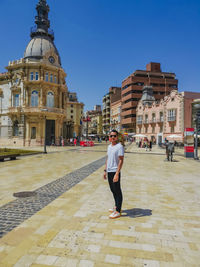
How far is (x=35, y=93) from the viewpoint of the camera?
3444 centimetres

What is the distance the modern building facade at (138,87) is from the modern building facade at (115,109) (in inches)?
181

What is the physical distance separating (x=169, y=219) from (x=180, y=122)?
39.2 m

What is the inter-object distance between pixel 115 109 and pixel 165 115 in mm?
34323

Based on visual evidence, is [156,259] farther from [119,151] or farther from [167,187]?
[167,187]

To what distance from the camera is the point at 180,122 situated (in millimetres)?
40406

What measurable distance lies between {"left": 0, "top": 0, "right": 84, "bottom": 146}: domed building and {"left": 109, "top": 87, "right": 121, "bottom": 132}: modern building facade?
124 feet

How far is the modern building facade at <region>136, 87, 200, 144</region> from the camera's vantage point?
39969 mm

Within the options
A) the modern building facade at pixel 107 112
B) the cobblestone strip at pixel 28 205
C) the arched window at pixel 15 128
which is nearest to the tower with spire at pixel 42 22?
the arched window at pixel 15 128

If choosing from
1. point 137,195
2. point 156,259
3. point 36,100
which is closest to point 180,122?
point 36,100

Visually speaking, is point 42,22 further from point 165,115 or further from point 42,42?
point 165,115

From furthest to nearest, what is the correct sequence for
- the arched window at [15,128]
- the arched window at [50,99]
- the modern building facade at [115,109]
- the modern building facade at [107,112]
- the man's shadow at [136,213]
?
the modern building facade at [107,112] → the modern building facade at [115,109] → the arched window at [50,99] → the arched window at [15,128] → the man's shadow at [136,213]

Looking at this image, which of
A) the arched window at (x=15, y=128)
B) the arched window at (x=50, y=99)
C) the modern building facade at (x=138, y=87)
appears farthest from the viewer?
the modern building facade at (x=138, y=87)

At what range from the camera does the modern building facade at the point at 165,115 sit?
39969 mm

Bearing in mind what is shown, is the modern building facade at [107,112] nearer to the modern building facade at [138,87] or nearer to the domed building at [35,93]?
the modern building facade at [138,87]
